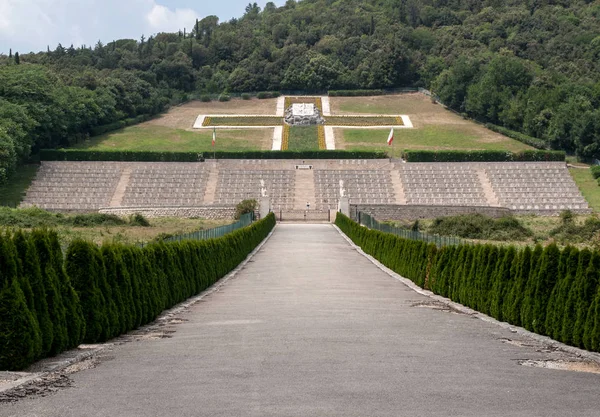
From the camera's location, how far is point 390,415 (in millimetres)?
8258

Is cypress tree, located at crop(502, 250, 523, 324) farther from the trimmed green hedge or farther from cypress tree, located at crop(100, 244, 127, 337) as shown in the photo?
the trimmed green hedge

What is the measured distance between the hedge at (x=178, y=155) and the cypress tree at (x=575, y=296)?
7337cm

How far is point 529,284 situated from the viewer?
16.3 metres

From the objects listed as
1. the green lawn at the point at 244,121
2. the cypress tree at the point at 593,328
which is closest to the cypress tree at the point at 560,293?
the cypress tree at the point at 593,328

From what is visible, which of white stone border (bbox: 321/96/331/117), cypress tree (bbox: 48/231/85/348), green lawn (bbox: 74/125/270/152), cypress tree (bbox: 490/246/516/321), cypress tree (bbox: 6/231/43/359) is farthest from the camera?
white stone border (bbox: 321/96/331/117)

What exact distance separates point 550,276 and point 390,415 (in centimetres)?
795

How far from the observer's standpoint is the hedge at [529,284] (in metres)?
14.0

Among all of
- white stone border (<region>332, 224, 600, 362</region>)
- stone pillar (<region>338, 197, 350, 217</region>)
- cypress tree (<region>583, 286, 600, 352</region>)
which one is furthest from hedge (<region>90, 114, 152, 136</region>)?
cypress tree (<region>583, 286, 600, 352</region>)

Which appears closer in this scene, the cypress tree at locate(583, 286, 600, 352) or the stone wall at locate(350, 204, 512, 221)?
the cypress tree at locate(583, 286, 600, 352)

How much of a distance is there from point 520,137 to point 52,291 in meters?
89.5

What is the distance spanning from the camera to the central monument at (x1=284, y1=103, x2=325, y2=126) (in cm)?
10844

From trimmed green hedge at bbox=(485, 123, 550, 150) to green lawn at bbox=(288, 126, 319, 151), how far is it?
61.6 ft

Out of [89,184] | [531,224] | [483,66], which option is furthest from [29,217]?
[483,66]

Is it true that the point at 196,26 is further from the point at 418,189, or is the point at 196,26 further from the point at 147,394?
the point at 147,394
